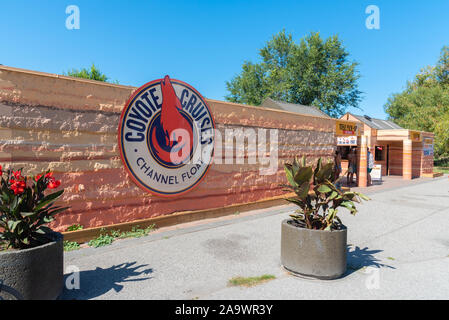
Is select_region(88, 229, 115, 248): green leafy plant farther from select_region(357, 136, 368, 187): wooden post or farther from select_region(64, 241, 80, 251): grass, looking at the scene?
select_region(357, 136, 368, 187): wooden post

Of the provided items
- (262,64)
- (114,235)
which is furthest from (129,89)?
(262,64)

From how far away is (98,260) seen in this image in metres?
4.53

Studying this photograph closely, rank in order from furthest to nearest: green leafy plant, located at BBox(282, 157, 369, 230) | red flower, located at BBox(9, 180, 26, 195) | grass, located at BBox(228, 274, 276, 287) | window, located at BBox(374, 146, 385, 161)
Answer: window, located at BBox(374, 146, 385, 161), green leafy plant, located at BBox(282, 157, 369, 230), grass, located at BBox(228, 274, 276, 287), red flower, located at BBox(9, 180, 26, 195)

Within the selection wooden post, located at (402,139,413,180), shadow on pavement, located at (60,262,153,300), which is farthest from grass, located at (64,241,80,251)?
wooden post, located at (402,139,413,180)

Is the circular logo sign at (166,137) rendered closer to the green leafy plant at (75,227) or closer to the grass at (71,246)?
the green leafy plant at (75,227)

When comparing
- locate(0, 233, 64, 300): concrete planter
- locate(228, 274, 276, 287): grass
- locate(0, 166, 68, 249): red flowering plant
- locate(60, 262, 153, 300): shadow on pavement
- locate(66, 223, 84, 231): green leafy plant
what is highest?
locate(0, 166, 68, 249): red flowering plant

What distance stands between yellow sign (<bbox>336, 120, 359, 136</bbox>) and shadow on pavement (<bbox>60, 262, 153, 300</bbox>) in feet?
33.8

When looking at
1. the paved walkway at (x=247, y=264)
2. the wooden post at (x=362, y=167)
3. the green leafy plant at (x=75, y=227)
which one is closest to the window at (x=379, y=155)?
the wooden post at (x=362, y=167)

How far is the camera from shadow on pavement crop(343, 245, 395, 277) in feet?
14.5

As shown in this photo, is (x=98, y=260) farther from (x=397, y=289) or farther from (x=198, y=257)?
(x=397, y=289)

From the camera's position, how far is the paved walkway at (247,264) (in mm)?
3547

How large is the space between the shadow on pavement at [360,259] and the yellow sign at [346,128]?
7.69 meters

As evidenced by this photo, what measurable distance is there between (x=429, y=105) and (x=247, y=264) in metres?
40.2
